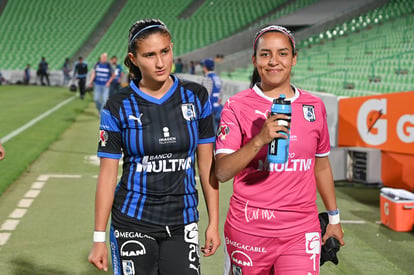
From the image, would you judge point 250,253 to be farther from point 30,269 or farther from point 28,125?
point 28,125

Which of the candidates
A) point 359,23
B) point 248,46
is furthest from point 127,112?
point 248,46

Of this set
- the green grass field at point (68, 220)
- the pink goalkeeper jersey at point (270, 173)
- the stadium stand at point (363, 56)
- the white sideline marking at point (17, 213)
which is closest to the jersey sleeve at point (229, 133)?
the pink goalkeeper jersey at point (270, 173)

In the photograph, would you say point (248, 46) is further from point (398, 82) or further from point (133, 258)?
point (133, 258)

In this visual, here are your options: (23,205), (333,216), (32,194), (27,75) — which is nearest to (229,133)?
(333,216)

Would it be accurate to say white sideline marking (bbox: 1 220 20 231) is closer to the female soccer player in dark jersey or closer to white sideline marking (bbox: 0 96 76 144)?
the female soccer player in dark jersey

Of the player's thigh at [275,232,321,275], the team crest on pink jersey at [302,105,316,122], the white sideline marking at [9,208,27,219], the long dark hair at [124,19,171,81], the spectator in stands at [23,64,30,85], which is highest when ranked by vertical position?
the spectator in stands at [23,64,30,85]

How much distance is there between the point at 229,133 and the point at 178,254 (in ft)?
2.27

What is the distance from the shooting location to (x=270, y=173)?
3.38 m

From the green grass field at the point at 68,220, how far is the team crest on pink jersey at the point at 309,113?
2.76 m

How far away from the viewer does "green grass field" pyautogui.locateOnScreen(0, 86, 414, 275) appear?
604cm

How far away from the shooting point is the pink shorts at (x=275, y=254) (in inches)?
133

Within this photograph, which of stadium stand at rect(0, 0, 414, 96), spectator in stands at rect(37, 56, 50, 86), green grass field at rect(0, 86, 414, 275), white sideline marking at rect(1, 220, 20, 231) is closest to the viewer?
green grass field at rect(0, 86, 414, 275)

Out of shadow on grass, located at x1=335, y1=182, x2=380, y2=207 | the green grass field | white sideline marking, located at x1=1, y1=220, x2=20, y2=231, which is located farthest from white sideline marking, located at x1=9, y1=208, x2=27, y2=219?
shadow on grass, located at x1=335, y1=182, x2=380, y2=207

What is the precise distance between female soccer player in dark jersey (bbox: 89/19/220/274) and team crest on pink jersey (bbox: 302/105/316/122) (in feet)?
1.91
